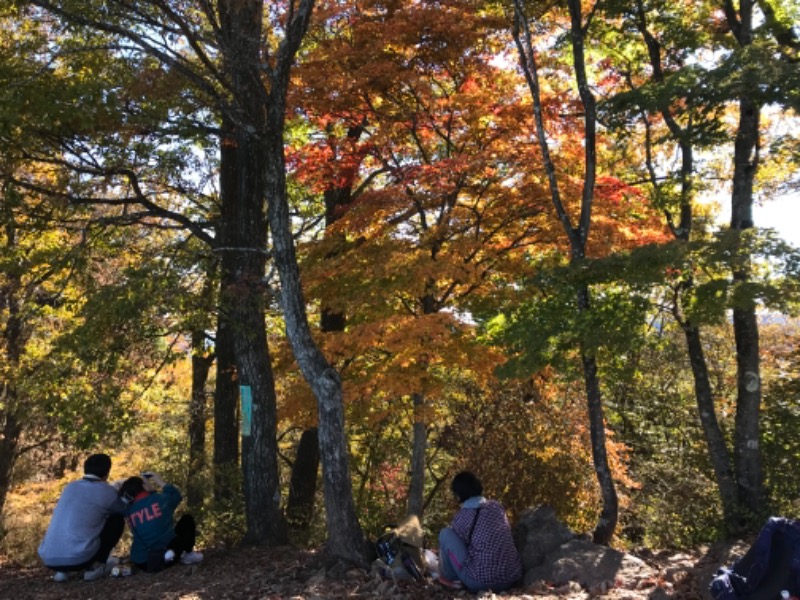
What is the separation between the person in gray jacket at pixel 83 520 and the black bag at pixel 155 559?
522 millimetres

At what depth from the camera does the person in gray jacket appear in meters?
5.96

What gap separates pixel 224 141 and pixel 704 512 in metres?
8.60

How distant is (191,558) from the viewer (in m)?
6.27

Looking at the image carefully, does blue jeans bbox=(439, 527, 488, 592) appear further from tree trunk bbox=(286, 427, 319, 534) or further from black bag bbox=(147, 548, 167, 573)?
tree trunk bbox=(286, 427, 319, 534)

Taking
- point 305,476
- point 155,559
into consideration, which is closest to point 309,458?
point 305,476

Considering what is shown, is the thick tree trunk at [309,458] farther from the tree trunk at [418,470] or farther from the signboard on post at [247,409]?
the signboard on post at [247,409]

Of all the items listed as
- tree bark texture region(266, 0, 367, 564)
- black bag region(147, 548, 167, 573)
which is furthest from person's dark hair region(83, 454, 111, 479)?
tree bark texture region(266, 0, 367, 564)

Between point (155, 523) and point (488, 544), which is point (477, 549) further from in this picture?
point (155, 523)

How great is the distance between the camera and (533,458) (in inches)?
353

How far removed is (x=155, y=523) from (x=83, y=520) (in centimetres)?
73

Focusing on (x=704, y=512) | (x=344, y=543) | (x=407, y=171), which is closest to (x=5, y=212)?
(x=407, y=171)

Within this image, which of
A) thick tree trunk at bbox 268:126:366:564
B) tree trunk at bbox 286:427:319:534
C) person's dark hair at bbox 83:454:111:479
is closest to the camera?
thick tree trunk at bbox 268:126:366:564

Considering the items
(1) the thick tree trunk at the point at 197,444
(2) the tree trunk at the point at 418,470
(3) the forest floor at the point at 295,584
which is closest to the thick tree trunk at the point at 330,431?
(3) the forest floor at the point at 295,584

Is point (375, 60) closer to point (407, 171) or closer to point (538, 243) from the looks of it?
point (407, 171)
